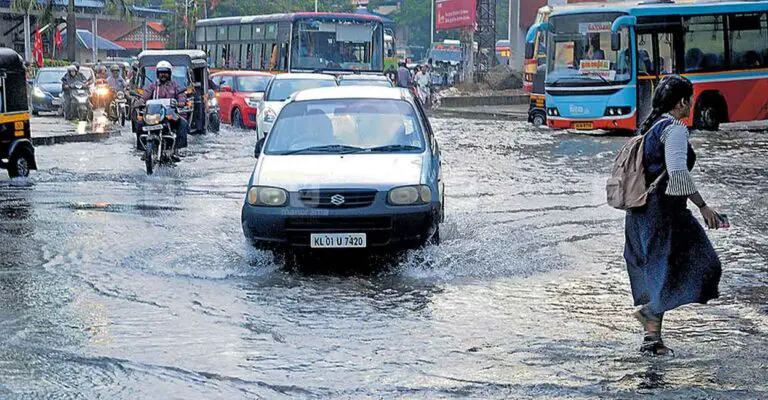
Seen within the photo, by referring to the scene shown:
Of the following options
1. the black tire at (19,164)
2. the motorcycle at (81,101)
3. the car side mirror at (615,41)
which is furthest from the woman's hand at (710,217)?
the motorcycle at (81,101)

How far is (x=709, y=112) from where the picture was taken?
27844 mm

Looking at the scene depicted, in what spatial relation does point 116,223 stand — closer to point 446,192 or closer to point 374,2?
point 446,192

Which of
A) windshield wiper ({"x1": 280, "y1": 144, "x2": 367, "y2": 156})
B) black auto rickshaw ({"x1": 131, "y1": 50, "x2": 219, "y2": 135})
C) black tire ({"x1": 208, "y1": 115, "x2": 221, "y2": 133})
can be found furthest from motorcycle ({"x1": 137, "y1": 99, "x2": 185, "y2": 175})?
black tire ({"x1": 208, "y1": 115, "x2": 221, "y2": 133})

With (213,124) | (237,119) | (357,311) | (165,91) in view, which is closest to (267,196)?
(357,311)

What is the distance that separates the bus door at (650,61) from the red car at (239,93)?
9.57 m

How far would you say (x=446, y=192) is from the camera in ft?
52.5

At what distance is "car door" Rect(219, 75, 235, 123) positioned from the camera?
31.6 metres

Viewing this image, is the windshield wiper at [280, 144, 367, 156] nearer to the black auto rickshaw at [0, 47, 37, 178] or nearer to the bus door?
the black auto rickshaw at [0, 47, 37, 178]

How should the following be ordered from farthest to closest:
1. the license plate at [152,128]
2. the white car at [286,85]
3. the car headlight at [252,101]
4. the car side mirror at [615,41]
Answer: the car headlight at [252,101]
the car side mirror at [615,41]
the white car at [286,85]
the license plate at [152,128]

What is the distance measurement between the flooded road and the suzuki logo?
23.3 inches

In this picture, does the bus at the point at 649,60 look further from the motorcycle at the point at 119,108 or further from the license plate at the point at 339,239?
the license plate at the point at 339,239

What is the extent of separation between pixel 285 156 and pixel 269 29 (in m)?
26.5

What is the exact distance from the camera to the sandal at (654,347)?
7.18m

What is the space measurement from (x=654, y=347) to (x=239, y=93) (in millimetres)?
24947
